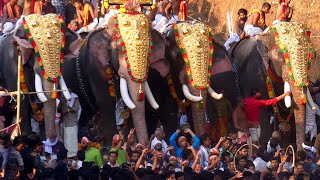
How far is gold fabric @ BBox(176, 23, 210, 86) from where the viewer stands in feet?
96.7

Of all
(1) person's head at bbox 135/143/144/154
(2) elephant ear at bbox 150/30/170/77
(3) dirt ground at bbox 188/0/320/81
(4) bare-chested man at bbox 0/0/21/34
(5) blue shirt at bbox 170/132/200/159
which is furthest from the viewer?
(3) dirt ground at bbox 188/0/320/81

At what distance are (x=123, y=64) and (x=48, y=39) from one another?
1.16 metres

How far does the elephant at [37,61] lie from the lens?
92.5 feet

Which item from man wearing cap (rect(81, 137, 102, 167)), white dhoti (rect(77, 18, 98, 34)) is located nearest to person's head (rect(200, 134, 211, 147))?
man wearing cap (rect(81, 137, 102, 167))

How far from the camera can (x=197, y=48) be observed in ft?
96.8

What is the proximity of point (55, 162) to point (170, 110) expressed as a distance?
6053 mm

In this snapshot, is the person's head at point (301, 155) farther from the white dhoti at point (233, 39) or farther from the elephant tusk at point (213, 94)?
the white dhoti at point (233, 39)

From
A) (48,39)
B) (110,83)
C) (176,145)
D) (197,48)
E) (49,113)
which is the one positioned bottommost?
(176,145)

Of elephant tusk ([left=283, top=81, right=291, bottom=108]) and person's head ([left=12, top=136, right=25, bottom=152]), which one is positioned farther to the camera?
elephant tusk ([left=283, top=81, right=291, bottom=108])

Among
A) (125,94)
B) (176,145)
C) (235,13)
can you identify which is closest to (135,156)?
(176,145)

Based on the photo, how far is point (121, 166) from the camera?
80.8 feet

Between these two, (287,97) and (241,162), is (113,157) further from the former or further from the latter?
(287,97)

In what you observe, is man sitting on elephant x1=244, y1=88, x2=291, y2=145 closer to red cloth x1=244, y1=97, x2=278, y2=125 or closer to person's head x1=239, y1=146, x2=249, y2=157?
red cloth x1=244, y1=97, x2=278, y2=125

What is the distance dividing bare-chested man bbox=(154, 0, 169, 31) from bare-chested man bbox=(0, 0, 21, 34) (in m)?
2.18
